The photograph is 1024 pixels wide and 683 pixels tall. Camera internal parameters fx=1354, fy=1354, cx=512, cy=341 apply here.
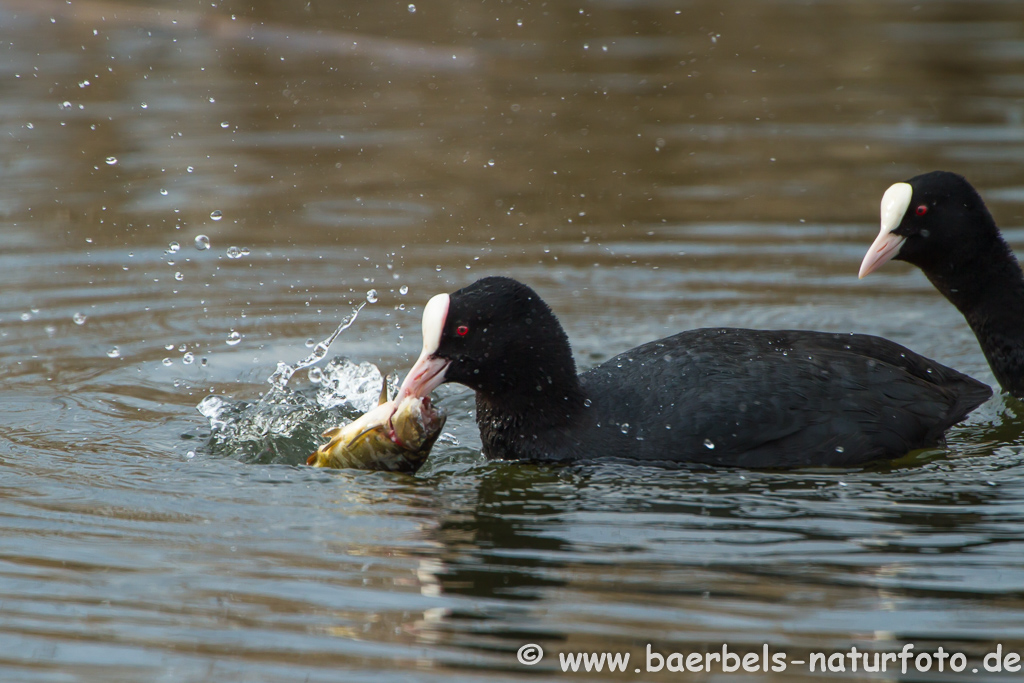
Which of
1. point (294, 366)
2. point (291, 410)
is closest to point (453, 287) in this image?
point (294, 366)

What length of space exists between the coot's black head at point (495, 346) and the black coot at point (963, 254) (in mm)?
1327

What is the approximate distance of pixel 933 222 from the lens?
5.10 m

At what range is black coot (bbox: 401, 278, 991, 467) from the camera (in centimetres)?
432

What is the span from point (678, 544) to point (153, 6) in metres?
10.1

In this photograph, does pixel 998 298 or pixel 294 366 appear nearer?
pixel 998 298

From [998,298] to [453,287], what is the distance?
8.60ft

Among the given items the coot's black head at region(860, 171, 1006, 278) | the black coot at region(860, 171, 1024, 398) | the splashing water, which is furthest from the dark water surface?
the coot's black head at region(860, 171, 1006, 278)

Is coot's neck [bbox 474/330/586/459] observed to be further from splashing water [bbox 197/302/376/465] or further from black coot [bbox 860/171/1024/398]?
black coot [bbox 860/171/1024/398]

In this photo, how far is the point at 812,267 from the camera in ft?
22.7

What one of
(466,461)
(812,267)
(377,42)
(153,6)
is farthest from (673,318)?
(153,6)

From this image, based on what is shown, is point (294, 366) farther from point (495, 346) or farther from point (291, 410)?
point (495, 346)

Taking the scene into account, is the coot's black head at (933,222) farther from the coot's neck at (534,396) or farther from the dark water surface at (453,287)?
the coot's neck at (534,396)

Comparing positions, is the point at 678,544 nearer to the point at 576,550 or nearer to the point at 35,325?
the point at 576,550

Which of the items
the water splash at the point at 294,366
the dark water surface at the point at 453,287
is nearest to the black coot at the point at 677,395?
the dark water surface at the point at 453,287
